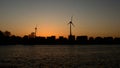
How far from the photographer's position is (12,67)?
6812 cm

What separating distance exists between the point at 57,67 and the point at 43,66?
4.22 meters

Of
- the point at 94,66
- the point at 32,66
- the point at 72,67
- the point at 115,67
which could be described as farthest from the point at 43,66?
the point at 115,67

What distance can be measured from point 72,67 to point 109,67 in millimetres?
8598

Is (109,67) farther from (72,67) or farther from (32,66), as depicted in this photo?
(32,66)

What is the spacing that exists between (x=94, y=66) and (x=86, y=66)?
74.7 inches

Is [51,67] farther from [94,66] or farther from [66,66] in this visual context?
[94,66]

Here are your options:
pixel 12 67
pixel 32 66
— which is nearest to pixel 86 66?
pixel 32 66

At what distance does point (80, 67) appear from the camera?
67812 millimetres

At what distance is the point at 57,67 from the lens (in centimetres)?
6794

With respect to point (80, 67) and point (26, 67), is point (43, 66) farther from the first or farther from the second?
point (80, 67)

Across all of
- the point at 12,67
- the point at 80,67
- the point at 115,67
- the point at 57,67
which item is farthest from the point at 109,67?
the point at 12,67

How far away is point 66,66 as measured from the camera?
69938mm

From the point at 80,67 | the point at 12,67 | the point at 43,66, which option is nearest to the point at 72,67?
the point at 80,67

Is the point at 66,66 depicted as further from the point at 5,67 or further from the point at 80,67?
the point at 5,67
